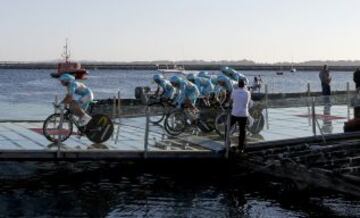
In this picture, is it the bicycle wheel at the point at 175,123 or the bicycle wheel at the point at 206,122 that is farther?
the bicycle wheel at the point at 175,123

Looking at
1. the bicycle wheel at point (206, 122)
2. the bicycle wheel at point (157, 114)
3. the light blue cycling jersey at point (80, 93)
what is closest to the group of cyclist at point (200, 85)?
the bicycle wheel at point (157, 114)

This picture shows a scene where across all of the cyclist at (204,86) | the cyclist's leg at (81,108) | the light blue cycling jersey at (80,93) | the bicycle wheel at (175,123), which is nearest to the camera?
the cyclist's leg at (81,108)

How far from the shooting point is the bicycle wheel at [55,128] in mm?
17359

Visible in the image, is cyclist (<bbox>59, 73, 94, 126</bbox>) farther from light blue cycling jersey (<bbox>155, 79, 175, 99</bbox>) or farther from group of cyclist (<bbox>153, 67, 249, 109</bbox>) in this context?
light blue cycling jersey (<bbox>155, 79, 175, 99</bbox>)

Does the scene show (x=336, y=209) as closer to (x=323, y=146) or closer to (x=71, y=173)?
(x=323, y=146)

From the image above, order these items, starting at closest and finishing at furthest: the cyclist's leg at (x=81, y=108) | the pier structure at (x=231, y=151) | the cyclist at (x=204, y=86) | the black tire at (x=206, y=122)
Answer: the pier structure at (x=231, y=151) → the cyclist's leg at (x=81, y=108) → the black tire at (x=206, y=122) → the cyclist at (x=204, y=86)

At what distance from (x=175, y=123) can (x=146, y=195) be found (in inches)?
155

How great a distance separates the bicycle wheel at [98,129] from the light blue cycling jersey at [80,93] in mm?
729

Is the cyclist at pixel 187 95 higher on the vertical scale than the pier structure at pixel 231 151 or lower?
higher

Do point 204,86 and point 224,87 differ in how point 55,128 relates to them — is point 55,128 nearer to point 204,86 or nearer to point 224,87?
point 204,86

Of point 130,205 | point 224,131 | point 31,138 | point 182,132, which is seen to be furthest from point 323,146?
point 31,138

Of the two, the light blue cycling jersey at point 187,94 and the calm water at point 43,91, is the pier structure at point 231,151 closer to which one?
the light blue cycling jersey at point 187,94

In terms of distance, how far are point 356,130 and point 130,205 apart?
8.50 meters

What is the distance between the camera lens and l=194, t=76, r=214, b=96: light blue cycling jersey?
22.4 meters
